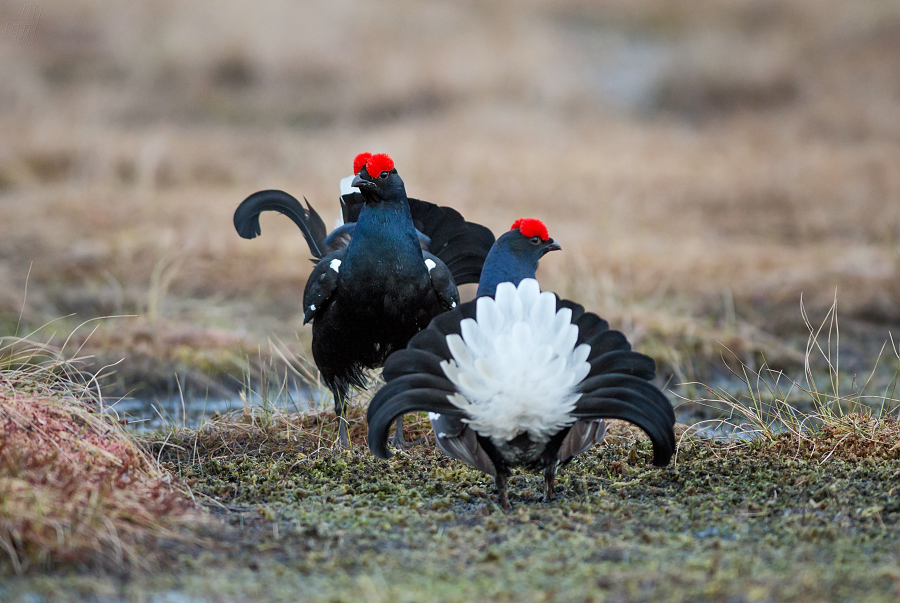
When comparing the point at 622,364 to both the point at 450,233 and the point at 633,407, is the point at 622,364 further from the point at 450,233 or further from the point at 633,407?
the point at 450,233

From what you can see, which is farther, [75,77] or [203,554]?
[75,77]

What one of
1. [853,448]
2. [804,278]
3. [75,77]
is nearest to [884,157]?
[804,278]

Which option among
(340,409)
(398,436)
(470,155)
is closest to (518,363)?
(398,436)

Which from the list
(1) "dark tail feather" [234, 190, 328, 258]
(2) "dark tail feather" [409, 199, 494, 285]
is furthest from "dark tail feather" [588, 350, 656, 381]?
(1) "dark tail feather" [234, 190, 328, 258]

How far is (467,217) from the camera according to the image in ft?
27.8

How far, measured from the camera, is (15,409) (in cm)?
321

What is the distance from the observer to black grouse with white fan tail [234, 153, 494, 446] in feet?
12.1

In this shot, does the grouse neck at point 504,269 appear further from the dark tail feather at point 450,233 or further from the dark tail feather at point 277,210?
the dark tail feather at point 277,210

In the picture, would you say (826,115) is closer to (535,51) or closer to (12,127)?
(535,51)

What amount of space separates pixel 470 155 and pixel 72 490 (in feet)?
26.9

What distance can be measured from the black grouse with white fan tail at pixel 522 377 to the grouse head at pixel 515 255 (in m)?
0.38

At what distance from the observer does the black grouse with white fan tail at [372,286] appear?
3.68 metres

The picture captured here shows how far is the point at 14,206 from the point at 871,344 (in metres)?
6.98

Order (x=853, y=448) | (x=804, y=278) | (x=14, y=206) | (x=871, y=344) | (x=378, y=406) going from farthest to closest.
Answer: (x=14, y=206)
(x=804, y=278)
(x=871, y=344)
(x=853, y=448)
(x=378, y=406)
